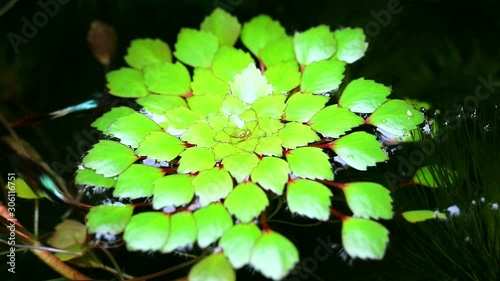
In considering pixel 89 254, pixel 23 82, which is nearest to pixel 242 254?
pixel 89 254

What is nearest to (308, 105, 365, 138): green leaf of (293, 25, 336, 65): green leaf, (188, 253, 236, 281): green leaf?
(293, 25, 336, 65): green leaf

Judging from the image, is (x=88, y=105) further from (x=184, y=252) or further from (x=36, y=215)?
(x=184, y=252)

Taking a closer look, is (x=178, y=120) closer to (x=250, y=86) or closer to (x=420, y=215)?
(x=250, y=86)

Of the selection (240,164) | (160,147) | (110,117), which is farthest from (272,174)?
(110,117)

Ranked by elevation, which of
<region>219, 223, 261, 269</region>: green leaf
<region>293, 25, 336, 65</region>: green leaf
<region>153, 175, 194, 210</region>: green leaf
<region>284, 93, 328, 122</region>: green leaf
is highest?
<region>293, 25, 336, 65</region>: green leaf

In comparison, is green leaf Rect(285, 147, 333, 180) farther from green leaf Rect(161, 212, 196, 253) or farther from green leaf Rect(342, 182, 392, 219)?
green leaf Rect(161, 212, 196, 253)

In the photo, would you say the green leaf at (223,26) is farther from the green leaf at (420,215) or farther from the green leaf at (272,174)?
the green leaf at (420,215)

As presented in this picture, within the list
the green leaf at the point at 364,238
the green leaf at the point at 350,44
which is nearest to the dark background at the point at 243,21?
the green leaf at the point at 350,44
